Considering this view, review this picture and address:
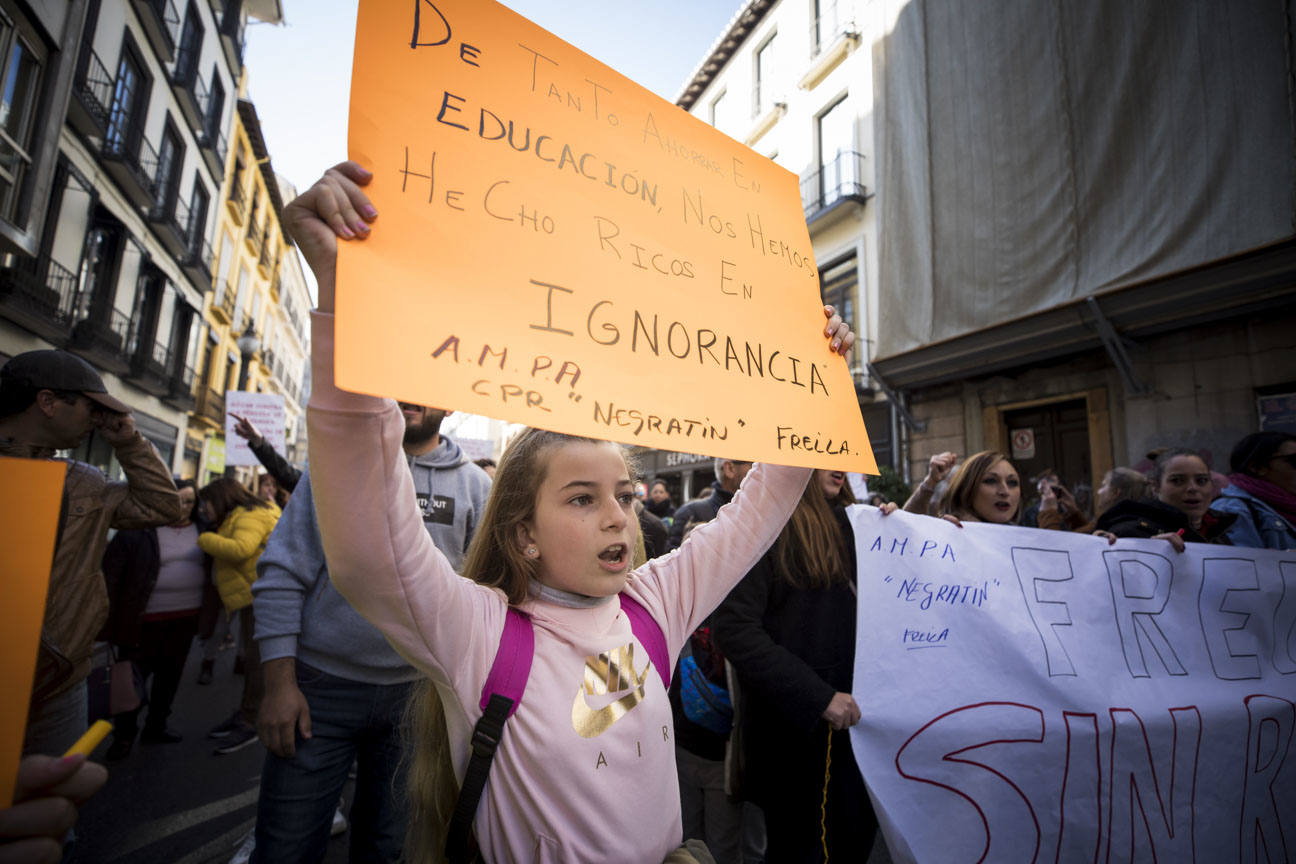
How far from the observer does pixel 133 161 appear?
37.2 feet

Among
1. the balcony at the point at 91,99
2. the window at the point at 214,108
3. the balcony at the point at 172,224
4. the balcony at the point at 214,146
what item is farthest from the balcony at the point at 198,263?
the balcony at the point at 91,99

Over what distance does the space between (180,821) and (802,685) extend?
10.7ft

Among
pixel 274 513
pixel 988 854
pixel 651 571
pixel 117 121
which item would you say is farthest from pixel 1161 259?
pixel 117 121

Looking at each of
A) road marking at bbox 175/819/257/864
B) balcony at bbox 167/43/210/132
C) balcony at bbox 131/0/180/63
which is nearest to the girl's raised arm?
road marking at bbox 175/819/257/864

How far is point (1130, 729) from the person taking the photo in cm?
185

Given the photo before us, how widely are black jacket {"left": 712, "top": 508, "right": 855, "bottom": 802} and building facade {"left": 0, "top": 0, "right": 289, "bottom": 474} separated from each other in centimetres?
888

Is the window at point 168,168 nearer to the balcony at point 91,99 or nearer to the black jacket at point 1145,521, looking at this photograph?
the balcony at point 91,99

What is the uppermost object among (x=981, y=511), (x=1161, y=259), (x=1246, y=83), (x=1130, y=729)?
(x=1246, y=83)

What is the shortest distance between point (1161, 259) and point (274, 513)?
9863mm

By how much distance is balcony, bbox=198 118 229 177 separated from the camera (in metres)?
15.5

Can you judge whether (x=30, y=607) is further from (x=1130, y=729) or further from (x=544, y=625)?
(x=1130, y=729)

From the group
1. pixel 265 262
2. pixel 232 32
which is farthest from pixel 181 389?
pixel 265 262

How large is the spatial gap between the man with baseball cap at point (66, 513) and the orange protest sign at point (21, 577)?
49.7 inches

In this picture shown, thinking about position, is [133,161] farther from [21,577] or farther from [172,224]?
[21,577]
